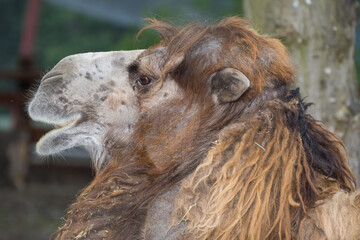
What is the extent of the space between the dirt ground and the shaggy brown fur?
4965 mm

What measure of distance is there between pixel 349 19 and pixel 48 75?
1921 mm

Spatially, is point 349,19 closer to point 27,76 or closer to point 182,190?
point 182,190

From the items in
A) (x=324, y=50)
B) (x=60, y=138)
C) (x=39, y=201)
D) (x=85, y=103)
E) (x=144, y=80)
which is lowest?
(x=39, y=201)

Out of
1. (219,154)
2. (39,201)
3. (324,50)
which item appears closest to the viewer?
(219,154)

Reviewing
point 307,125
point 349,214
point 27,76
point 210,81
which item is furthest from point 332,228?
point 27,76

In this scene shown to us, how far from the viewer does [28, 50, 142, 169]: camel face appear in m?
2.97

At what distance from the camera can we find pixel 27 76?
9.50 m

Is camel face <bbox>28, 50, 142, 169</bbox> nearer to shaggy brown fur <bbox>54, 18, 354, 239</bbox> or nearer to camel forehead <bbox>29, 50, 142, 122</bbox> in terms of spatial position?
camel forehead <bbox>29, 50, 142, 122</bbox>

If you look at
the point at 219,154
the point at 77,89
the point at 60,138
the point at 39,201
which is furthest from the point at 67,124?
the point at 39,201

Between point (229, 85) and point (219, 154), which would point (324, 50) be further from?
point (219, 154)

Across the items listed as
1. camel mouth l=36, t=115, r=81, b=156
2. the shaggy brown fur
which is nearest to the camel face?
camel mouth l=36, t=115, r=81, b=156

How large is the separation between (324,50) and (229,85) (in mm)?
1276

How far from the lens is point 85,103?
9.78ft

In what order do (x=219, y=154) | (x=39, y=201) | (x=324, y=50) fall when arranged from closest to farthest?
(x=219, y=154)
(x=324, y=50)
(x=39, y=201)
